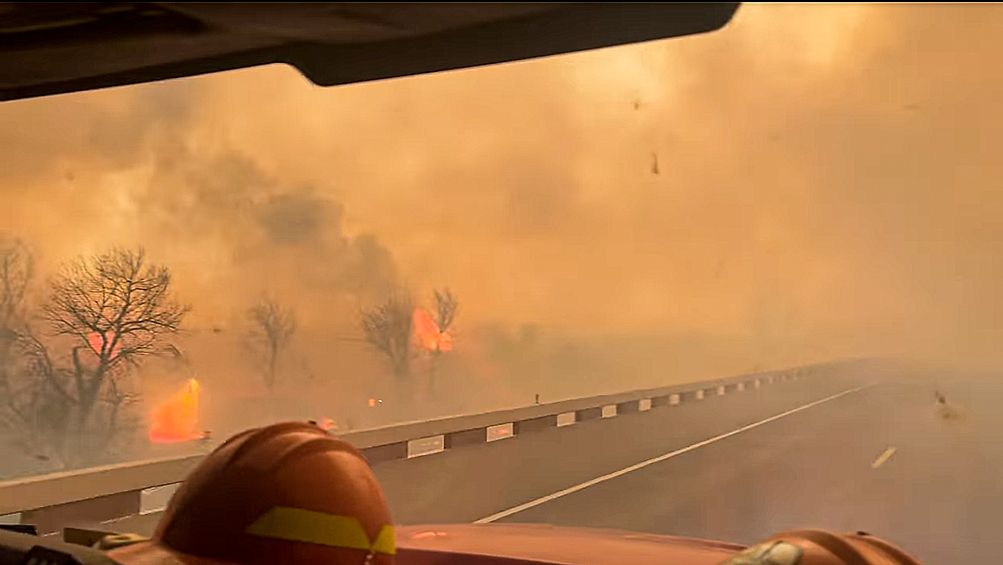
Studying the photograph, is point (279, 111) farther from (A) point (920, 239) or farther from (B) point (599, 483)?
(B) point (599, 483)

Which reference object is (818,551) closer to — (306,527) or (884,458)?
(306,527)

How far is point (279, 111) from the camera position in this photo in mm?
3227

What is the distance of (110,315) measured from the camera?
501 cm

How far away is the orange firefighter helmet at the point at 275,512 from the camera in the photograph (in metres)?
1.78

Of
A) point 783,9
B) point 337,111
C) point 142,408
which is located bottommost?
point 142,408

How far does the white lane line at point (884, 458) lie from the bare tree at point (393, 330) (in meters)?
3.68

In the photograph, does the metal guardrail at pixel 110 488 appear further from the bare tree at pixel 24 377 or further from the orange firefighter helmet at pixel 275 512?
the orange firefighter helmet at pixel 275 512

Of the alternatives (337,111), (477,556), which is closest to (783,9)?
(477,556)

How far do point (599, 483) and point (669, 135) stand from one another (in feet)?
24.7

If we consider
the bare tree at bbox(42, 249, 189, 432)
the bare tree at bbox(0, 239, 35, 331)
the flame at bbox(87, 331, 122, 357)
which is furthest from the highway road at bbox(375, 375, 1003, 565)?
the bare tree at bbox(0, 239, 35, 331)

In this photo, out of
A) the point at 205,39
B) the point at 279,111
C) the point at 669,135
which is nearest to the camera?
the point at 205,39

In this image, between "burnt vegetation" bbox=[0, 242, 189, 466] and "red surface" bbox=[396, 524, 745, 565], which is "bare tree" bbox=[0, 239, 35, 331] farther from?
"red surface" bbox=[396, 524, 745, 565]

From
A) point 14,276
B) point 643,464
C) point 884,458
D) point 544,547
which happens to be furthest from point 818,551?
point 643,464

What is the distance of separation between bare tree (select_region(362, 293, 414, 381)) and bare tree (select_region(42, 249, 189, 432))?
94 cm
